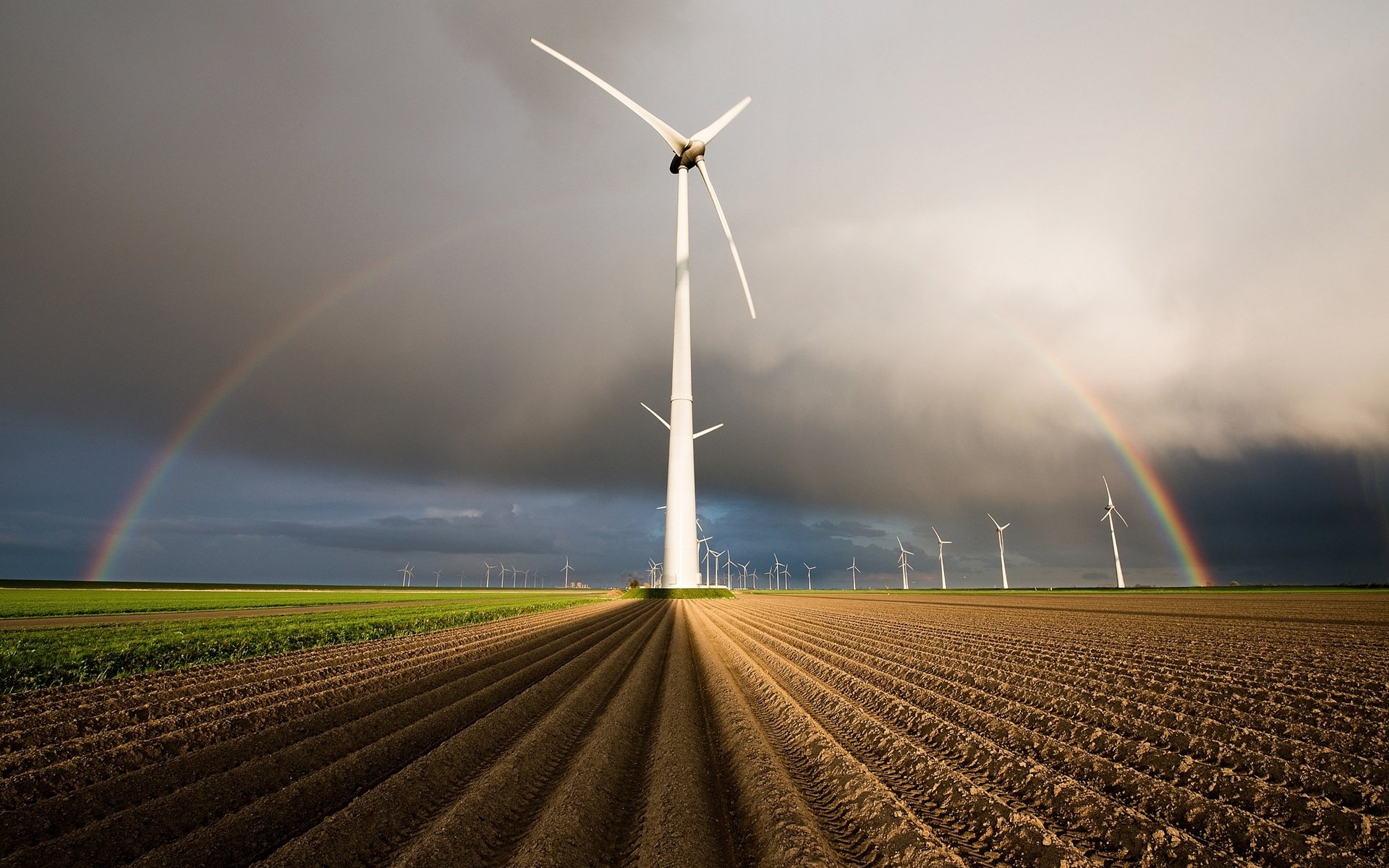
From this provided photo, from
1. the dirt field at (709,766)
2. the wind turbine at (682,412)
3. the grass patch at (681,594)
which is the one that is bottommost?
the grass patch at (681,594)

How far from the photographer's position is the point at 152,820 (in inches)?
249

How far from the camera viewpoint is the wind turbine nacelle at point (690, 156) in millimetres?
58281

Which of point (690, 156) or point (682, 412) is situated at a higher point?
point (690, 156)

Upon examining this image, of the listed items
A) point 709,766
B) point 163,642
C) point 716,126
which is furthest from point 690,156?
point 709,766

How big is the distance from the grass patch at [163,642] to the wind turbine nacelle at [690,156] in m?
46.3

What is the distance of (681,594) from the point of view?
6306cm

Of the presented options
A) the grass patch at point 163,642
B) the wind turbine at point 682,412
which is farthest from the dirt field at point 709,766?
the wind turbine at point 682,412

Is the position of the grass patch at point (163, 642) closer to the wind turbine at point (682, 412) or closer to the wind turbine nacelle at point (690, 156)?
the wind turbine at point (682, 412)

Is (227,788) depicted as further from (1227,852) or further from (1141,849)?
(1227,852)

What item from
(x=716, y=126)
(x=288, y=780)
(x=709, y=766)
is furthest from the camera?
(x=716, y=126)

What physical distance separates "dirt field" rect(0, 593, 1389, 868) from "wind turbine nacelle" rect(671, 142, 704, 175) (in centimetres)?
5371

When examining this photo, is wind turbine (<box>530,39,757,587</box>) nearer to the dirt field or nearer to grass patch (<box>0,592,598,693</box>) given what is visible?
grass patch (<box>0,592,598,693</box>)

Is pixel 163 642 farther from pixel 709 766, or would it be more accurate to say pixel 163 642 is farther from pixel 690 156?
pixel 690 156

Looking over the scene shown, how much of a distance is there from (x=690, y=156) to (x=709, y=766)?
6000 centimetres
